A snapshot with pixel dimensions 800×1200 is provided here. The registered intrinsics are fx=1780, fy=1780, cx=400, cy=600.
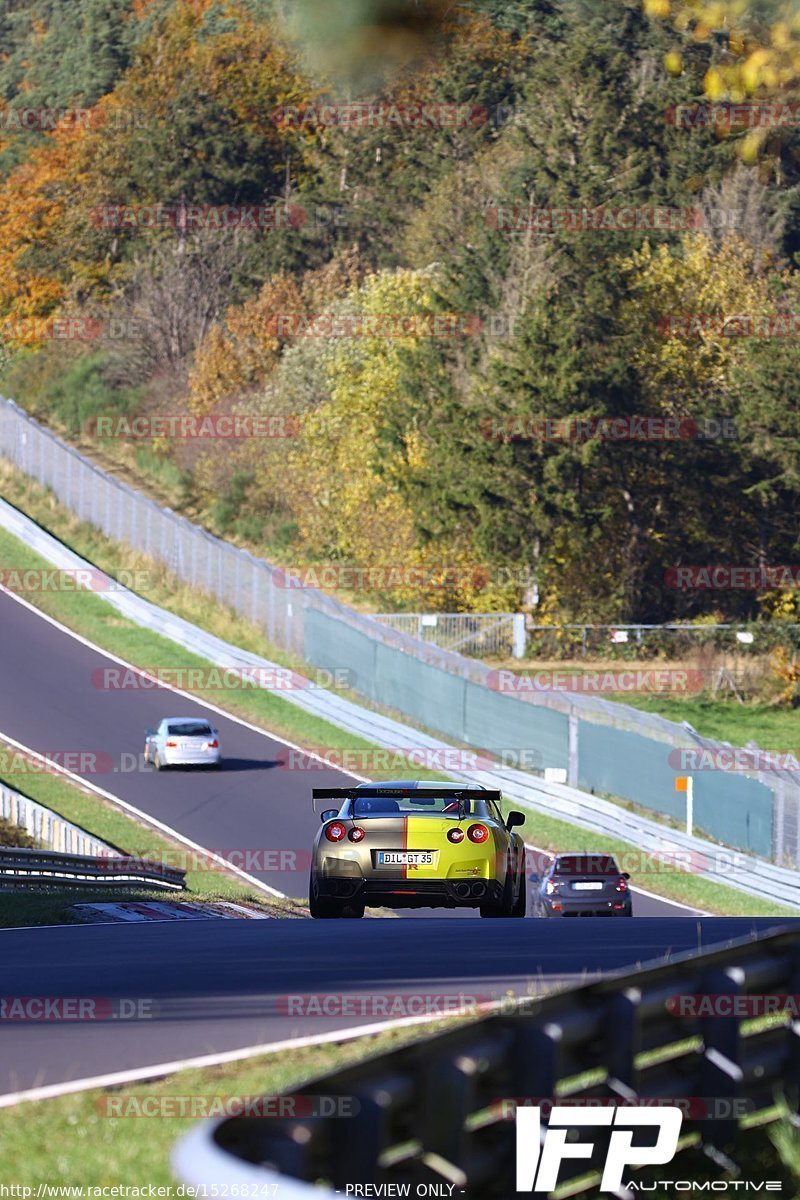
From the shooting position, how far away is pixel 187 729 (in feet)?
147

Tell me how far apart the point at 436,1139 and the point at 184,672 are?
50.2 m

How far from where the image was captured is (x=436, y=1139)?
19.0ft

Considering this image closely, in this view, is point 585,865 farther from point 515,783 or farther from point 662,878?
point 515,783

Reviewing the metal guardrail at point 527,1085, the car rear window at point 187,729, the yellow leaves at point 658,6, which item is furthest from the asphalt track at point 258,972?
the car rear window at point 187,729

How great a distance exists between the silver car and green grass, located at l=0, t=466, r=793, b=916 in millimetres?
4105

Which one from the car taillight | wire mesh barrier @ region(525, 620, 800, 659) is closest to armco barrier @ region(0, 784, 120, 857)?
the car taillight

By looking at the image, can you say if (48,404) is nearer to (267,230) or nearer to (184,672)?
(267,230)

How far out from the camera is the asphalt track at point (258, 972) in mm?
9102

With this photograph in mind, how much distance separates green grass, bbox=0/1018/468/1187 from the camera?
248 inches

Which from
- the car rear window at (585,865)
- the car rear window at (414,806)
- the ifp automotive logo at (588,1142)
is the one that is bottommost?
the car rear window at (585,865)

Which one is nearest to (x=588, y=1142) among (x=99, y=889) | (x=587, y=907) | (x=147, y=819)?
(x=99, y=889)

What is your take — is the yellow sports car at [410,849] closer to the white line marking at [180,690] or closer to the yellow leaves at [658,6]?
the yellow leaves at [658,6]

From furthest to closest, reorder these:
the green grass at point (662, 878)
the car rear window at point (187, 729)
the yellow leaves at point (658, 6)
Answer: the car rear window at point (187, 729) < the green grass at point (662, 878) < the yellow leaves at point (658, 6)

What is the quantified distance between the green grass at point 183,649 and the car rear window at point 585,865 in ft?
20.9
